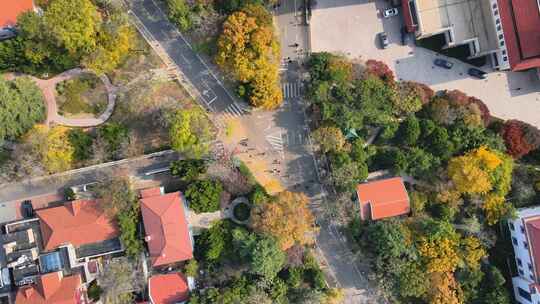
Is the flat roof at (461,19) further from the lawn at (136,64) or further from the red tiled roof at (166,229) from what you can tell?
the red tiled roof at (166,229)

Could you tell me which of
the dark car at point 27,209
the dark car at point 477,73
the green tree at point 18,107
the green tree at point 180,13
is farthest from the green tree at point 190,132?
the dark car at point 477,73

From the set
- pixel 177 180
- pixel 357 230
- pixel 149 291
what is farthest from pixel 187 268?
pixel 357 230

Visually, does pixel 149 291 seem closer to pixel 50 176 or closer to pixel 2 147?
pixel 50 176

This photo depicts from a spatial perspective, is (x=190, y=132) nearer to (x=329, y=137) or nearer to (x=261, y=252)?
(x=261, y=252)

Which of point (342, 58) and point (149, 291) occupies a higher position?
point (342, 58)

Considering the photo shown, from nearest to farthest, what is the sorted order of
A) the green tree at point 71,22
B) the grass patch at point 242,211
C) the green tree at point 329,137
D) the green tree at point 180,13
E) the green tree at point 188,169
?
1. the green tree at point 71,22
2. the green tree at point 180,13
3. the green tree at point 188,169
4. the green tree at point 329,137
5. the grass patch at point 242,211

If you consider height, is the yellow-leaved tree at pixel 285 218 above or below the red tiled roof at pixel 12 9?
Answer: below
